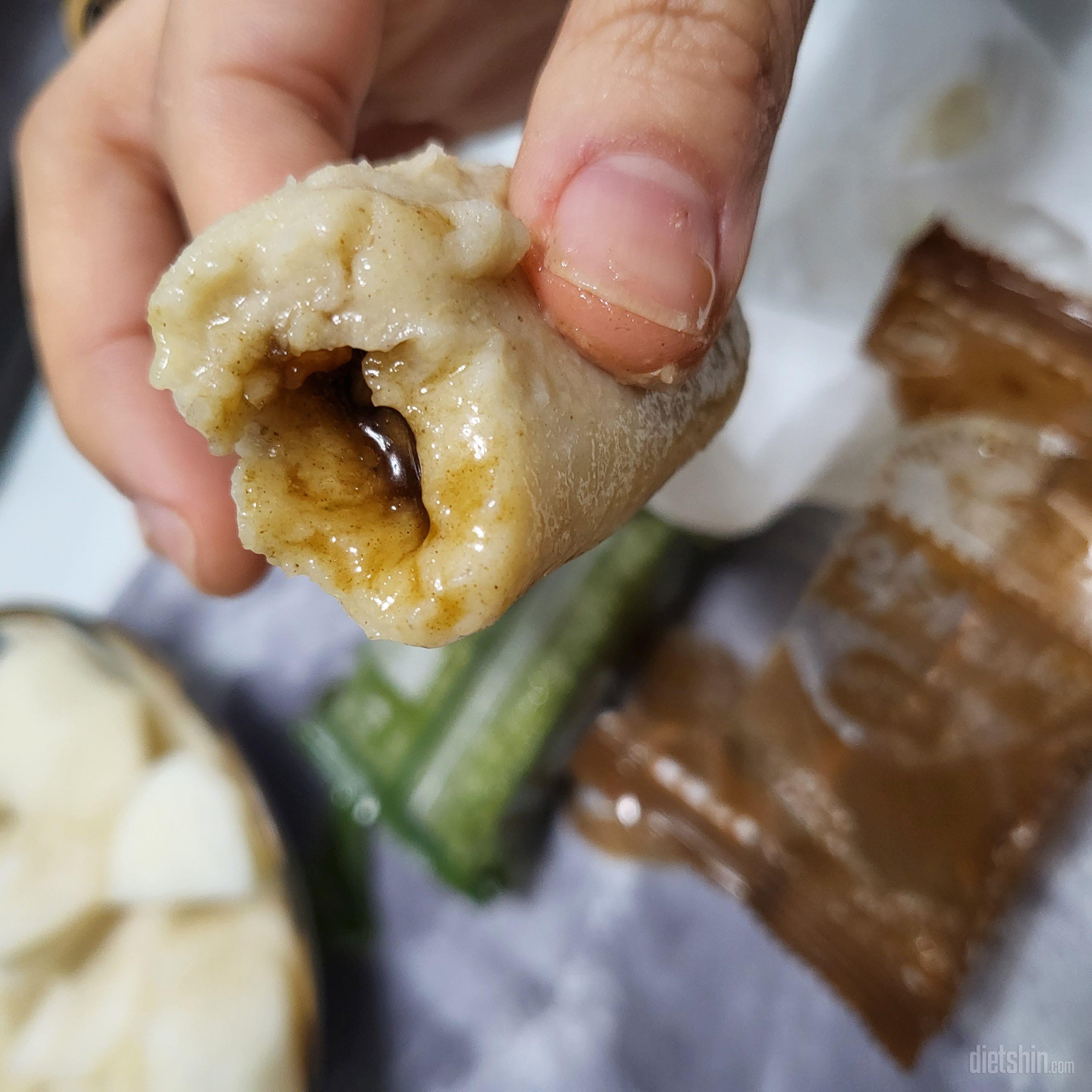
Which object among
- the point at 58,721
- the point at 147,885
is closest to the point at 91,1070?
the point at 147,885

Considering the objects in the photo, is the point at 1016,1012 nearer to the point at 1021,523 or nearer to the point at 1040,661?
the point at 1040,661

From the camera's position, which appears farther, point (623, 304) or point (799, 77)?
point (799, 77)

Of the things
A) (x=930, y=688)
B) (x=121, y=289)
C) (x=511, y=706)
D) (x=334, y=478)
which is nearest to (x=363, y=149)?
(x=121, y=289)

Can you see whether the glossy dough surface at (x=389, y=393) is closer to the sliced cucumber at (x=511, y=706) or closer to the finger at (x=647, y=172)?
the finger at (x=647, y=172)

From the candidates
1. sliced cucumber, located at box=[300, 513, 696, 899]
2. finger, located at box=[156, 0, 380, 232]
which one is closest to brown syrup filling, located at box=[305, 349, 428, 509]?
finger, located at box=[156, 0, 380, 232]

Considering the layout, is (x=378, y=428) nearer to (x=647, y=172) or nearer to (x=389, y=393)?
(x=389, y=393)

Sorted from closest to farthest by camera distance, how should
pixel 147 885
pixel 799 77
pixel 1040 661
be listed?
1. pixel 1040 661
2. pixel 147 885
3. pixel 799 77
